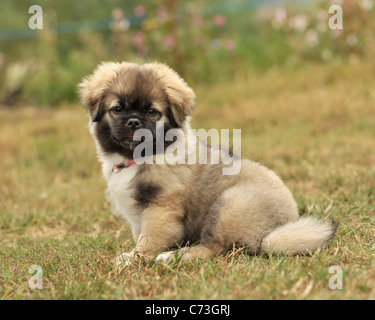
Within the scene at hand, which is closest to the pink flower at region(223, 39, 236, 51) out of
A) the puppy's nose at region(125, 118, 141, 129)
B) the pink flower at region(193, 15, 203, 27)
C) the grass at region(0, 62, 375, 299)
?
the pink flower at region(193, 15, 203, 27)

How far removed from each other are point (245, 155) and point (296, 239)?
1.34m

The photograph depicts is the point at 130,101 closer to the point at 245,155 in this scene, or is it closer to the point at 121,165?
the point at 121,165

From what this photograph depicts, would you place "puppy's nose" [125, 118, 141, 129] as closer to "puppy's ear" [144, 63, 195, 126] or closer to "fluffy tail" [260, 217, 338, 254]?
"puppy's ear" [144, 63, 195, 126]

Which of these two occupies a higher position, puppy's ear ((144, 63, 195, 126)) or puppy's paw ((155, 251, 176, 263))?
puppy's ear ((144, 63, 195, 126))

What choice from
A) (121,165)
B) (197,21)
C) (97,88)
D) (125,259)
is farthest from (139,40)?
(125,259)

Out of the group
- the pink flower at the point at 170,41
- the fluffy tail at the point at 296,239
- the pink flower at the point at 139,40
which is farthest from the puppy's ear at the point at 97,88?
the pink flower at the point at 139,40

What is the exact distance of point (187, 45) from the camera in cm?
830

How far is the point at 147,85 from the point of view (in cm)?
293

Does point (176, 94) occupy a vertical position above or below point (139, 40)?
below

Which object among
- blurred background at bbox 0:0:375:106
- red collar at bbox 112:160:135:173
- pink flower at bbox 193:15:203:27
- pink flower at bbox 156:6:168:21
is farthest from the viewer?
pink flower at bbox 193:15:203:27

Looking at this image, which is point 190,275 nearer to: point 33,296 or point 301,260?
point 301,260

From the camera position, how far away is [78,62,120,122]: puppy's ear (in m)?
3.03

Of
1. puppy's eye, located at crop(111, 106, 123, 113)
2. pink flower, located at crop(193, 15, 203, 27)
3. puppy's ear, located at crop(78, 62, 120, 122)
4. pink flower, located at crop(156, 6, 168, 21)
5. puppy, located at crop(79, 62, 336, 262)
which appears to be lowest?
puppy, located at crop(79, 62, 336, 262)
